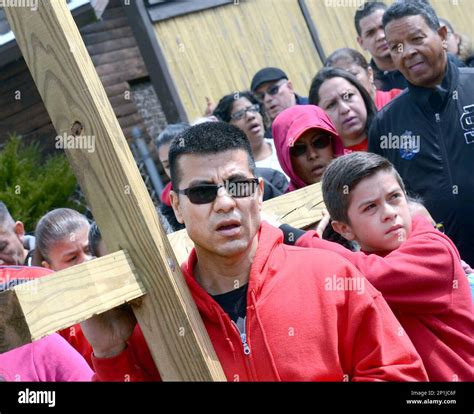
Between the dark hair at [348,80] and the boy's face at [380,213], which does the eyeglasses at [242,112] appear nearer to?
the dark hair at [348,80]

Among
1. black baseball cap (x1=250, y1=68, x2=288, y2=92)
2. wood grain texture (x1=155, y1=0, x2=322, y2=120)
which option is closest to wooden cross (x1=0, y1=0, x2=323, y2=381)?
black baseball cap (x1=250, y1=68, x2=288, y2=92)

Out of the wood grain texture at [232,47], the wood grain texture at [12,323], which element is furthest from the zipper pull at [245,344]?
the wood grain texture at [232,47]

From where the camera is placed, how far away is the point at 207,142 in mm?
2543

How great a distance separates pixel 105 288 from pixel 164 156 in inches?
128

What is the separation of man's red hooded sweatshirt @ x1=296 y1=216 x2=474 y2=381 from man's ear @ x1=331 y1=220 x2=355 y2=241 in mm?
200

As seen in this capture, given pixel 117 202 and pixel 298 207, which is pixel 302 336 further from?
pixel 298 207

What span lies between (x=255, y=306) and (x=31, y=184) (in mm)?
6146

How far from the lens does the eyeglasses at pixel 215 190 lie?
7.97ft

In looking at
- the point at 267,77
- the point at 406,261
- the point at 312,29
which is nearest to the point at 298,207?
the point at 406,261

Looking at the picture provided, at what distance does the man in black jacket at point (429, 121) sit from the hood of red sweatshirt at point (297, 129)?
0.23 metres

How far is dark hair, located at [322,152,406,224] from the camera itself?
119 inches

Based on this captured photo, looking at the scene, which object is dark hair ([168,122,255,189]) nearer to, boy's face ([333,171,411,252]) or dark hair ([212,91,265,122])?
boy's face ([333,171,411,252])
